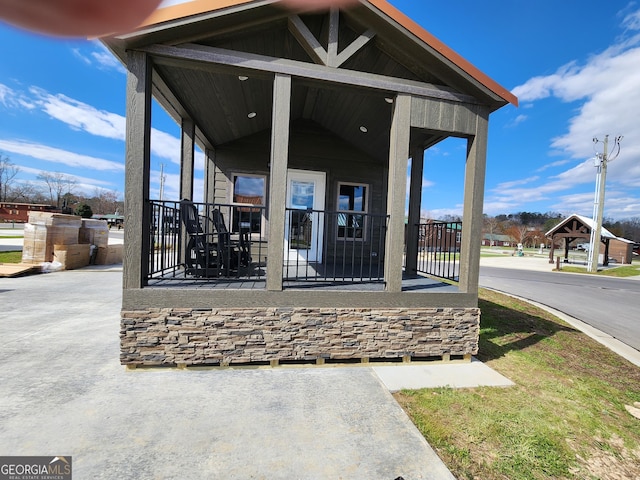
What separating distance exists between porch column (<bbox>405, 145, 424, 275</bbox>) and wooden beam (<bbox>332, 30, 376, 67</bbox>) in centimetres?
214

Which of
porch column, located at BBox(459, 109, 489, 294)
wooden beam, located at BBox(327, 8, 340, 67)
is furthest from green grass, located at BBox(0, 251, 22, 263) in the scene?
porch column, located at BBox(459, 109, 489, 294)

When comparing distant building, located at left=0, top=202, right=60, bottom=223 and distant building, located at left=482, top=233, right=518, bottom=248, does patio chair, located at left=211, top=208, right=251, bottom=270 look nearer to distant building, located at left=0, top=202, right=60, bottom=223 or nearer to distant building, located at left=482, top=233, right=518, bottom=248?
distant building, located at left=0, top=202, right=60, bottom=223

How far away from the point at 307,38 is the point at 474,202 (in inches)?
105

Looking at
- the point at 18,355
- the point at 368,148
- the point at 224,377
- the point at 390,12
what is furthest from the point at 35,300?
the point at 390,12

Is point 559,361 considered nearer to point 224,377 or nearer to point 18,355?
point 224,377

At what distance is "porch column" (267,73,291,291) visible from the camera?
118 inches

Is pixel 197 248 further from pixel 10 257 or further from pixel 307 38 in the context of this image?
pixel 10 257

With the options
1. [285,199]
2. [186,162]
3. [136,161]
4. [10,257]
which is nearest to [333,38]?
[285,199]

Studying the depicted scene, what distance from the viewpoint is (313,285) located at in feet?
10.9

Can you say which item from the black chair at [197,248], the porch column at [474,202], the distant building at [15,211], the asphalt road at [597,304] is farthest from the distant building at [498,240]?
the distant building at [15,211]

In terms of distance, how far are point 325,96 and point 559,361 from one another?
503cm

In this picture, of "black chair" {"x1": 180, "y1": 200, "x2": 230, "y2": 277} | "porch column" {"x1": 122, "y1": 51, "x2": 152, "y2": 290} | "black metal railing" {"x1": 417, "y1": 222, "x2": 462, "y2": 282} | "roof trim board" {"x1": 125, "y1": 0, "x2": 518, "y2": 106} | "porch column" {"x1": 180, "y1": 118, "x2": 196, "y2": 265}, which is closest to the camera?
"roof trim board" {"x1": 125, "y1": 0, "x2": 518, "y2": 106}

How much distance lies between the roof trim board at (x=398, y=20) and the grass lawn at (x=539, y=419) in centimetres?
319

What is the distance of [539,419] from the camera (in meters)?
2.37
